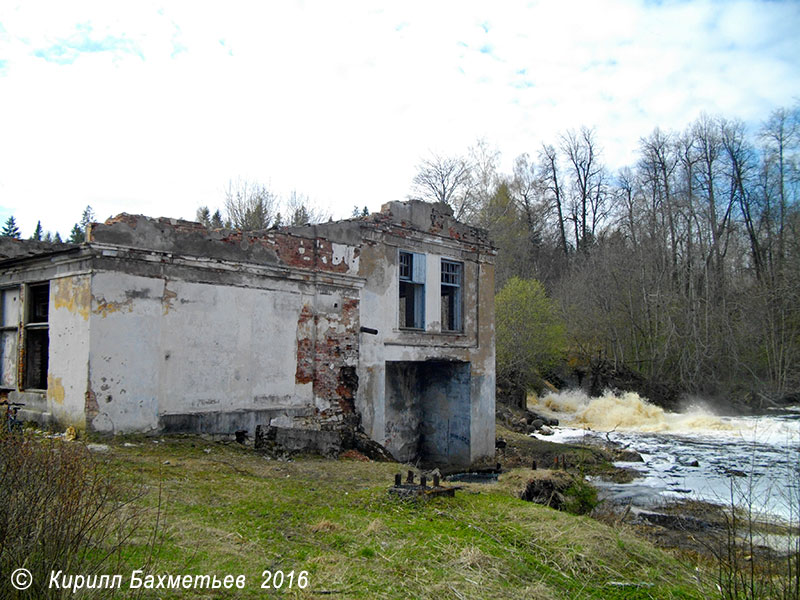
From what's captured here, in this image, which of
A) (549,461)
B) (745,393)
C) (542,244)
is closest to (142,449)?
(549,461)

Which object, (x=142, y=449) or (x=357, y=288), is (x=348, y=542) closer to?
(x=142, y=449)

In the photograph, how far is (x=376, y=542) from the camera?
6145mm

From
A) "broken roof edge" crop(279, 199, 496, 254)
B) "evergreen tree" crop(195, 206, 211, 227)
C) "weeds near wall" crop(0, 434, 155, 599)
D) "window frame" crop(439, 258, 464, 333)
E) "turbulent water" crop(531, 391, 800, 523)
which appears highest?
"evergreen tree" crop(195, 206, 211, 227)

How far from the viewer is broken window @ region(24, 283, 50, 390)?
11555 mm

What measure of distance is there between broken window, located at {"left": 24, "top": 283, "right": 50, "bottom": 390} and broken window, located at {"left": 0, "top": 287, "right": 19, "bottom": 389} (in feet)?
1.29

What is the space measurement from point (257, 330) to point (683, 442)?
18.0 m

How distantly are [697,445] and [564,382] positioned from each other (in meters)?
12.8

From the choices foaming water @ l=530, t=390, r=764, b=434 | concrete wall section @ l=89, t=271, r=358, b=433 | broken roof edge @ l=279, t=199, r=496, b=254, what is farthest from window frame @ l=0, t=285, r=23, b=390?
foaming water @ l=530, t=390, r=764, b=434

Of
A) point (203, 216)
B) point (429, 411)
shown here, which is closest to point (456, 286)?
point (429, 411)

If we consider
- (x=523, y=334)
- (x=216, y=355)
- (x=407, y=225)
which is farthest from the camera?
(x=523, y=334)

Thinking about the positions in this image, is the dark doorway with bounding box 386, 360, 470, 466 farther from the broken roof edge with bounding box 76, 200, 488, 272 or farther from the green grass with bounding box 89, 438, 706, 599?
the green grass with bounding box 89, 438, 706, 599

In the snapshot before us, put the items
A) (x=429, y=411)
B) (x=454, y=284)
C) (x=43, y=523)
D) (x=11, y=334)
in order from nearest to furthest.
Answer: (x=43, y=523)
(x=11, y=334)
(x=454, y=284)
(x=429, y=411)

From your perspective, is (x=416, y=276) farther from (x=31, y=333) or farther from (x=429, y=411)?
(x=31, y=333)

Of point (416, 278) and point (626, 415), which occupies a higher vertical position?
point (416, 278)
